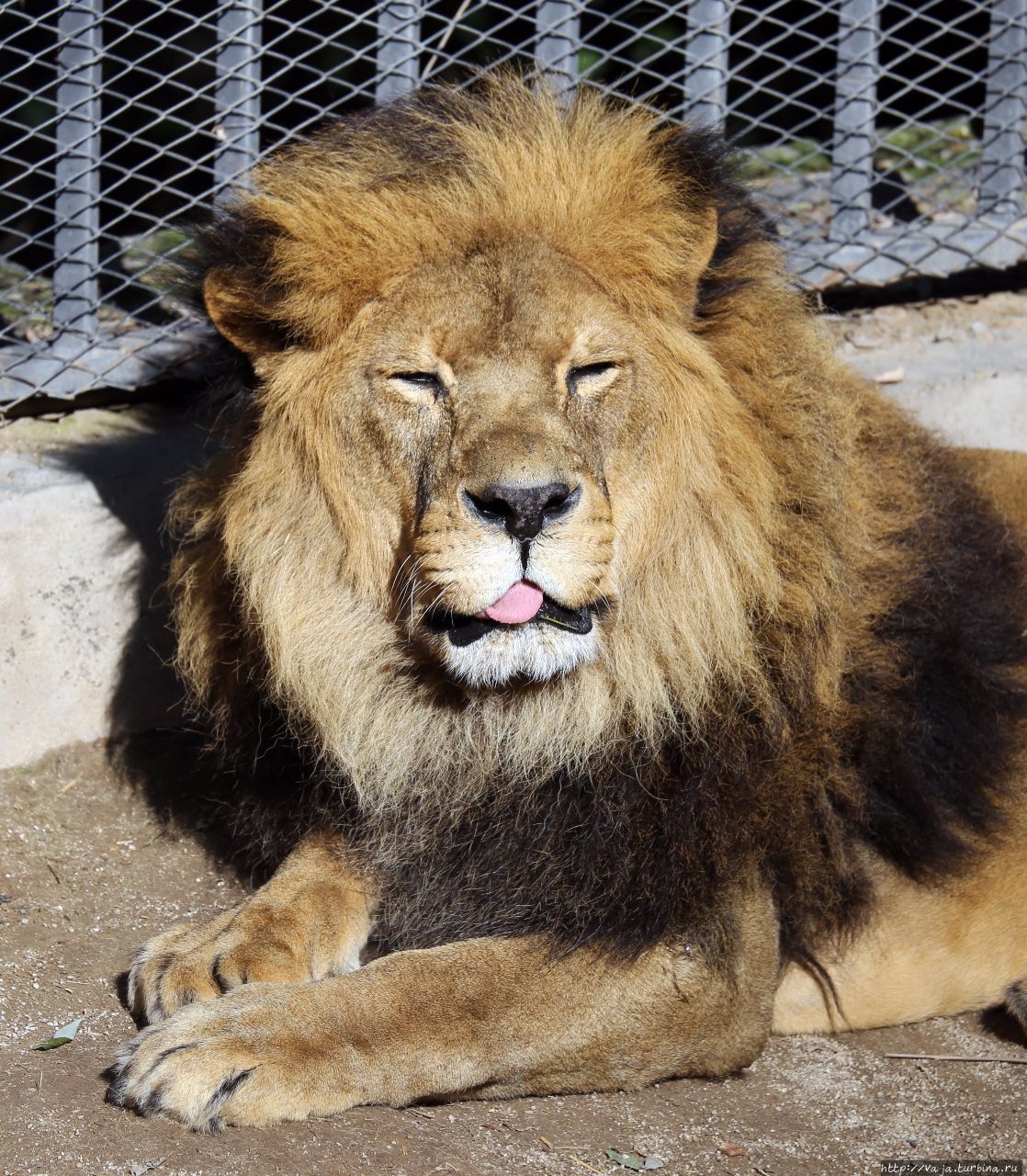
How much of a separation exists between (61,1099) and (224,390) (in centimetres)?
148

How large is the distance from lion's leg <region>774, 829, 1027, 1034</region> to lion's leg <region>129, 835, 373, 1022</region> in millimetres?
1011

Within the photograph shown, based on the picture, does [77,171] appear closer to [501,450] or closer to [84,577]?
[84,577]

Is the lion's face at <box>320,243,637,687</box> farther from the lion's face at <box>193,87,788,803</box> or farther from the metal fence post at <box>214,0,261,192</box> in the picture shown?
the metal fence post at <box>214,0,261,192</box>

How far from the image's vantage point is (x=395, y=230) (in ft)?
9.88

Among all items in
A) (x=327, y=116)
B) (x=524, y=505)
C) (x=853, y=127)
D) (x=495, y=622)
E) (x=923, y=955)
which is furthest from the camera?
(x=853, y=127)

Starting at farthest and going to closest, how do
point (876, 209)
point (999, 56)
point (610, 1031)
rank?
point (876, 209) → point (999, 56) → point (610, 1031)

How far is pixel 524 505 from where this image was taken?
269 centimetres

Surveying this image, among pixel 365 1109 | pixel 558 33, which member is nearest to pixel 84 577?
pixel 365 1109

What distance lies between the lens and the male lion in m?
2.88

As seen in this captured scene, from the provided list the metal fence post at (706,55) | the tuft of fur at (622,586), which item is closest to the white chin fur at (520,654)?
the tuft of fur at (622,586)

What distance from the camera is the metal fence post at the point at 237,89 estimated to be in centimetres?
479

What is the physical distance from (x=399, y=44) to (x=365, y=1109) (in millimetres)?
3492

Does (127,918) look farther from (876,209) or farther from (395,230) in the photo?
(876,209)

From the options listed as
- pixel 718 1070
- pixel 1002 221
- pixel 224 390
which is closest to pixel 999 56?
pixel 1002 221
